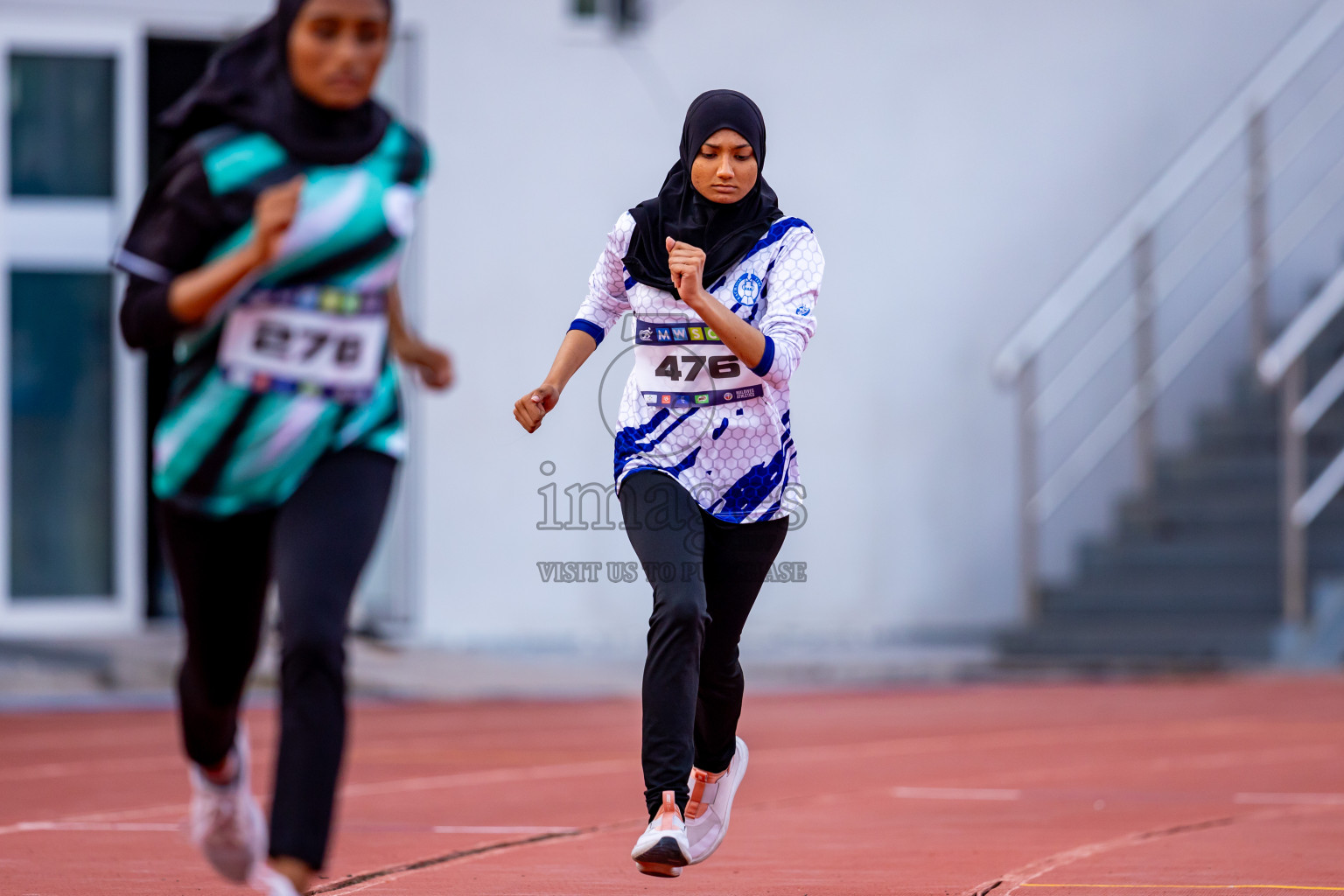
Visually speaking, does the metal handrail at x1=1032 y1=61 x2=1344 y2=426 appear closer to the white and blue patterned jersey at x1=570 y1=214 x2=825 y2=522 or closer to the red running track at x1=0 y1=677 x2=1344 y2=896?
the red running track at x1=0 y1=677 x2=1344 y2=896

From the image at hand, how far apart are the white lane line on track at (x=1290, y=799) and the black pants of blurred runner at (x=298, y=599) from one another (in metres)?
4.16

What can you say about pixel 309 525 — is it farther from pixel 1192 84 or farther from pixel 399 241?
pixel 1192 84

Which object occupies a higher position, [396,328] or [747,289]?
[747,289]

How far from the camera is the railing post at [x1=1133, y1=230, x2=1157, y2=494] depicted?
13852 mm

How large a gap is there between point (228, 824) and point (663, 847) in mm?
918

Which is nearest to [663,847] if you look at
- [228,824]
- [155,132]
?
[228,824]

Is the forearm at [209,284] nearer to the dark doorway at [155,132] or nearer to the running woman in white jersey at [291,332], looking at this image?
the running woman in white jersey at [291,332]

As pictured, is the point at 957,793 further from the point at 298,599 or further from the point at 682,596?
the point at 298,599

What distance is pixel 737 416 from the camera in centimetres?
482

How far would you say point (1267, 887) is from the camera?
5055 millimetres

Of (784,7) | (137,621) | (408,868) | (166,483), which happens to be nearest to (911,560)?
(784,7)

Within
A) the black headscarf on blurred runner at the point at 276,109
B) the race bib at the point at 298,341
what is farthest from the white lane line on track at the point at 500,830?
the black headscarf on blurred runner at the point at 276,109

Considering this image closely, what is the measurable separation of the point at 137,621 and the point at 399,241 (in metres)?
10.7

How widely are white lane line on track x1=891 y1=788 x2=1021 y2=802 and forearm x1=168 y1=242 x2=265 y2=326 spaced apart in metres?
4.29
